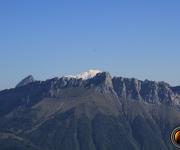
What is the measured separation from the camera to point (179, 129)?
14188 millimetres

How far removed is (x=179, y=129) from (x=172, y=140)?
42 centimetres

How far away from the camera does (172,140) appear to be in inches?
548
